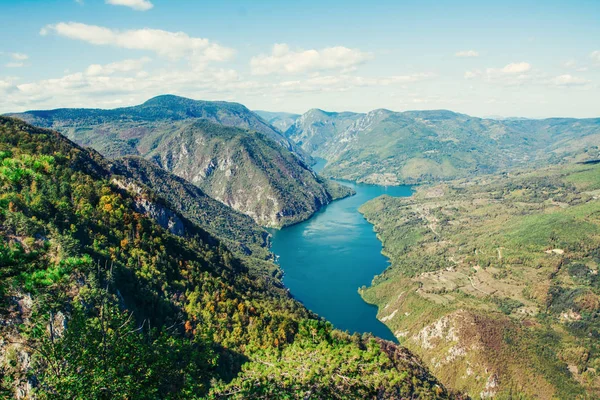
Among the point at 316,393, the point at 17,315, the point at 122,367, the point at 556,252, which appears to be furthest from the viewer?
the point at 556,252

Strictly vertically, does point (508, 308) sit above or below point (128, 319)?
below

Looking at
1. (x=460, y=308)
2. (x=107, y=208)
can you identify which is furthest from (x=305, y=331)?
(x=460, y=308)

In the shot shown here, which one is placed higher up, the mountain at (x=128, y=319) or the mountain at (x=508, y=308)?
the mountain at (x=128, y=319)

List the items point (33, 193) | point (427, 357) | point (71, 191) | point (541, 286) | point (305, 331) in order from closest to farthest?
1. point (305, 331)
2. point (33, 193)
3. point (71, 191)
4. point (427, 357)
5. point (541, 286)

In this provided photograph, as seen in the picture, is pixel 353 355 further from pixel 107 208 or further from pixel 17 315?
pixel 107 208

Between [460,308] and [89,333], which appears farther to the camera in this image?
[460,308]
